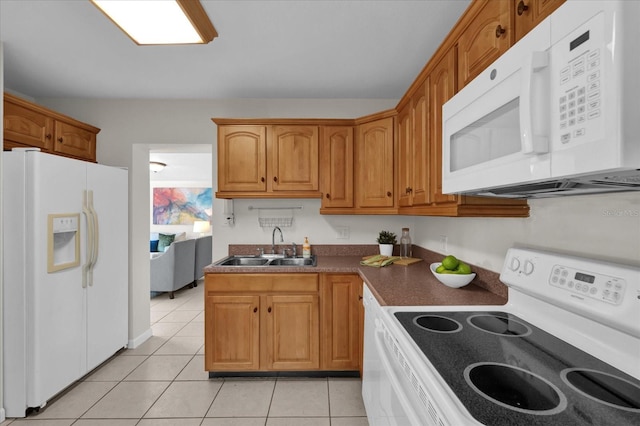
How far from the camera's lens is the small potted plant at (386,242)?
2855mm

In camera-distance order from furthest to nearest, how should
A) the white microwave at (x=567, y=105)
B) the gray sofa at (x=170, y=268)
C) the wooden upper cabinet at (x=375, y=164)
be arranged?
the gray sofa at (x=170, y=268), the wooden upper cabinet at (x=375, y=164), the white microwave at (x=567, y=105)

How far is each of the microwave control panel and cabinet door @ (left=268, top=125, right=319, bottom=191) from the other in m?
2.16

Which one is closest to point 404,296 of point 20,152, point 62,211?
point 62,211

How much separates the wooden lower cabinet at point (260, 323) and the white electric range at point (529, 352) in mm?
1117

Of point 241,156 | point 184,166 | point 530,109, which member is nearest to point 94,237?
point 241,156

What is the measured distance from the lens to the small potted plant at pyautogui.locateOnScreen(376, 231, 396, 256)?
2.86 meters

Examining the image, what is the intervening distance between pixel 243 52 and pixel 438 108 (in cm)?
140

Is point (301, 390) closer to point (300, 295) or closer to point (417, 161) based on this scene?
point (300, 295)

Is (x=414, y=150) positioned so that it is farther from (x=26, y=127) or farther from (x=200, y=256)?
(x=200, y=256)

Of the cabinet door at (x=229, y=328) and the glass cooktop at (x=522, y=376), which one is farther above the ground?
the glass cooktop at (x=522, y=376)

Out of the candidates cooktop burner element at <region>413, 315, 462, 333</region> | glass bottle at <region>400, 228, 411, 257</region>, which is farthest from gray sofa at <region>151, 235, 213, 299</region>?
cooktop burner element at <region>413, 315, 462, 333</region>

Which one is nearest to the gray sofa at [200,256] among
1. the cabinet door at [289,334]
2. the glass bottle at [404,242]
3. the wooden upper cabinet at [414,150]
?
the cabinet door at [289,334]

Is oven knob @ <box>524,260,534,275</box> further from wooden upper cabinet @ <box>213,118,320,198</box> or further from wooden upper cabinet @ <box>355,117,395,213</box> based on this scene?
wooden upper cabinet @ <box>213,118,320,198</box>

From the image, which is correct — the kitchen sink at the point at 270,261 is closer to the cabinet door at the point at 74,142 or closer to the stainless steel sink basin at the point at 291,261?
the stainless steel sink basin at the point at 291,261
